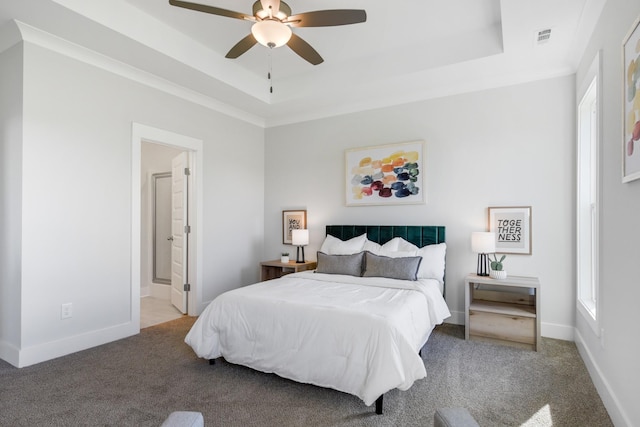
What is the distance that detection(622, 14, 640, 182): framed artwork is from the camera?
1747mm

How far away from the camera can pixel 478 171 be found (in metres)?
4.00

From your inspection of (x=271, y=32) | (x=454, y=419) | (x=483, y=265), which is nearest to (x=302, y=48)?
(x=271, y=32)

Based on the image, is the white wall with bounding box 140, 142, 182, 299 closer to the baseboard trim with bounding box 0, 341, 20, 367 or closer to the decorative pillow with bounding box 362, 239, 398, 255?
the baseboard trim with bounding box 0, 341, 20, 367

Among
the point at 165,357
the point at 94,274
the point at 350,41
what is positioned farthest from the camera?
the point at 350,41

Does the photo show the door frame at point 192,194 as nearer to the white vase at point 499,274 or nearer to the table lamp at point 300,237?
the table lamp at point 300,237

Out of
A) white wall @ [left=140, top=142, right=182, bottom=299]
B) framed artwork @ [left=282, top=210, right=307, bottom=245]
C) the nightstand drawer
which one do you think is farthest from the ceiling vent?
white wall @ [left=140, top=142, right=182, bottom=299]

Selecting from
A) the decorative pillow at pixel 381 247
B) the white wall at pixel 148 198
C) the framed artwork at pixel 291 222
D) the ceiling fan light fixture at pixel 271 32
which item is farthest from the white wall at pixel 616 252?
the white wall at pixel 148 198

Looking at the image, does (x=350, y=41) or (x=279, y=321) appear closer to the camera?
(x=279, y=321)

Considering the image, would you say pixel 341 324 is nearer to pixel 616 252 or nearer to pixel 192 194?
pixel 616 252

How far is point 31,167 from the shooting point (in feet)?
9.85

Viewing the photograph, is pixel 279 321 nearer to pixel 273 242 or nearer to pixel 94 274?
pixel 94 274

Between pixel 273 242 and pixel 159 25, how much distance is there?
125 inches

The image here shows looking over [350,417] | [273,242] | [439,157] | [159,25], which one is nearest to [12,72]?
[159,25]

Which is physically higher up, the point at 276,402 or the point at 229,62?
the point at 229,62
